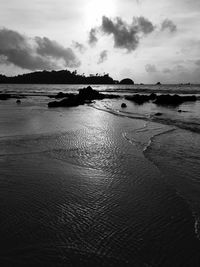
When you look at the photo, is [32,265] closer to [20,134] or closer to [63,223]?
[63,223]

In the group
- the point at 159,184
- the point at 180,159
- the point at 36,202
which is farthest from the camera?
the point at 180,159

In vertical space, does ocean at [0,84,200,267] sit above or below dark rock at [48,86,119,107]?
above

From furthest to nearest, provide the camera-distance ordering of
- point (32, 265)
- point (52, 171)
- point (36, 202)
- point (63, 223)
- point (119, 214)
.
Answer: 1. point (52, 171)
2. point (36, 202)
3. point (119, 214)
4. point (63, 223)
5. point (32, 265)

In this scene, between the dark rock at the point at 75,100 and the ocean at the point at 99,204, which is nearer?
the ocean at the point at 99,204

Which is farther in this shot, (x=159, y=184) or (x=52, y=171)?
(x=52, y=171)

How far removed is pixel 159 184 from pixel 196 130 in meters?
9.47

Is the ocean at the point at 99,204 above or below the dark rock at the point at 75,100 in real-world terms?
above

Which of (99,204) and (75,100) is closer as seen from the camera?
(99,204)

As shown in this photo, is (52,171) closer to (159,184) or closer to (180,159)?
(159,184)

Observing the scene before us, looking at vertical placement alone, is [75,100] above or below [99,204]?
below

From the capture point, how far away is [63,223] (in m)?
5.22

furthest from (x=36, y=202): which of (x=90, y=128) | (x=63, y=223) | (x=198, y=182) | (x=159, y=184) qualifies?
(x=90, y=128)

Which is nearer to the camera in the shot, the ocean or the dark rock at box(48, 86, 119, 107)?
the ocean

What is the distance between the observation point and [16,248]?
4449mm
